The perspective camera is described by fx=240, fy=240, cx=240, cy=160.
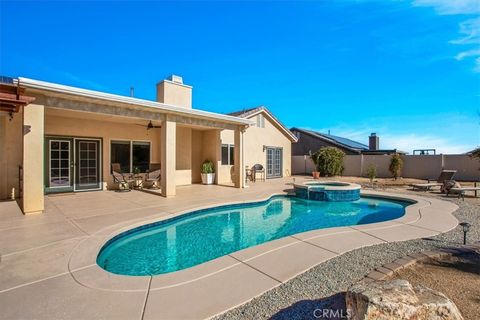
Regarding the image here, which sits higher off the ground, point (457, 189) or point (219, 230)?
point (457, 189)

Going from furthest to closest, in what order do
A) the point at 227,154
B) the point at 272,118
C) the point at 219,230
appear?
the point at 272,118
the point at 227,154
the point at 219,230

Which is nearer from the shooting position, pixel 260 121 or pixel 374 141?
pixel 260 121

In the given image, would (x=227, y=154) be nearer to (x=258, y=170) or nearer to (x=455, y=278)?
(x=258, y=170)

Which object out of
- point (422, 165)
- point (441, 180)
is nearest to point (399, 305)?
point (441, 180)

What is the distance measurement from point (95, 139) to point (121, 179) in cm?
213

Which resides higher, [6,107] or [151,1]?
[151,1]

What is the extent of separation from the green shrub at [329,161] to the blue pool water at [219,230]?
917 centimetres

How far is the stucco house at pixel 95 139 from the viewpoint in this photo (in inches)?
251

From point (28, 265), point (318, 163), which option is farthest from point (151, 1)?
point (318, 163)

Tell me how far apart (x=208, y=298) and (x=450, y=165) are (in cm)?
2099

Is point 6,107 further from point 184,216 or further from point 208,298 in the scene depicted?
point 208,298

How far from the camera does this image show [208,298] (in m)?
2.77

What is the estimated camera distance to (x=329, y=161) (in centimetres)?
1934

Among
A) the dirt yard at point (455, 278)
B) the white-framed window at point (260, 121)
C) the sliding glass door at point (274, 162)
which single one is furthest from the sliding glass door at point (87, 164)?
the dirt yard at point (455, 278)
